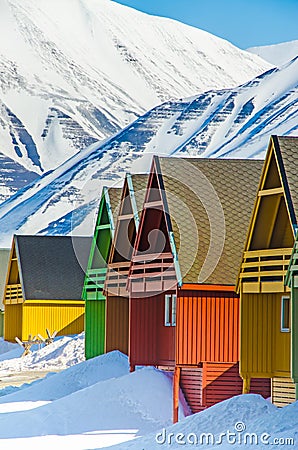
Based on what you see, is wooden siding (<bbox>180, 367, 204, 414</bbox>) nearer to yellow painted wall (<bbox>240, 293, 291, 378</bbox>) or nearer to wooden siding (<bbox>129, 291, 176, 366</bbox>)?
wooden siding (<bbox>129, 291, 176, 366</bbox>)

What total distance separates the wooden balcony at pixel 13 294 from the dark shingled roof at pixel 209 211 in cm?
2501

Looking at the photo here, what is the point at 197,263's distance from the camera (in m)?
28.1

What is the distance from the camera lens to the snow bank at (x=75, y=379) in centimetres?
3281

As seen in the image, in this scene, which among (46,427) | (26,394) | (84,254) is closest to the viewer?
(46,427)

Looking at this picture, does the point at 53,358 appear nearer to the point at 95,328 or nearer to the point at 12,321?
the point at 95,328

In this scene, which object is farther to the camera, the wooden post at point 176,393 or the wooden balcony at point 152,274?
the wooden balcony at point 152,274

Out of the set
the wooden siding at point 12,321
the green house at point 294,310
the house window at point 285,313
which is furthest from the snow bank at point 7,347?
the green house at point 294,310

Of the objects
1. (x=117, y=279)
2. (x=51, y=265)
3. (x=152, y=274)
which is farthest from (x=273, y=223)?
(x=51, y=265)

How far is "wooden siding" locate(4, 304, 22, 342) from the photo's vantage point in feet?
180

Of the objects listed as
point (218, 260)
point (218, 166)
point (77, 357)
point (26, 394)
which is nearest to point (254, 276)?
point (218, 260)

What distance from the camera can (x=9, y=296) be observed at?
55469mm

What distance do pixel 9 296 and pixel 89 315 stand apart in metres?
18.0

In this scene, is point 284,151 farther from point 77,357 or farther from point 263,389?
point 77,357

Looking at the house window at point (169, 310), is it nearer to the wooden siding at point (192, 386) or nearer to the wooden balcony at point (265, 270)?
the wooden siding at point (192, 386)
